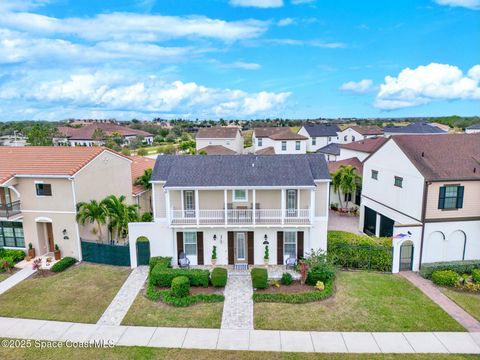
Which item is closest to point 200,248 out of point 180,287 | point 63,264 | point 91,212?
point 180,287

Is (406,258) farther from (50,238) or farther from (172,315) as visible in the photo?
(50,238)

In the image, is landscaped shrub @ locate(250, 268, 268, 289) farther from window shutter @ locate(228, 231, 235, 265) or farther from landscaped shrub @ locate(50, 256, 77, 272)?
landscaped shrub @ locate(50, 256, 77, 272)

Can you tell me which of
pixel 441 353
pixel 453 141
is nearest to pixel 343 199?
pixel 453 141

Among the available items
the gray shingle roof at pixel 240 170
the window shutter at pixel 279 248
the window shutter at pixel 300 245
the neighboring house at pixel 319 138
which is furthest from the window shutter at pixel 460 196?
the neighboring house at pixel 319 138

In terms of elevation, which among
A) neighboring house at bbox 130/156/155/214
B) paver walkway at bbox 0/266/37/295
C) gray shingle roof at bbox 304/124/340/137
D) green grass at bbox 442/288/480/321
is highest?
gray shingle roof at bbox 304/124/340/137

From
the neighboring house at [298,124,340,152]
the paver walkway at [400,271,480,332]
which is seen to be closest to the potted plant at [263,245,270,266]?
the paver walkway at [400,271,480,332]
